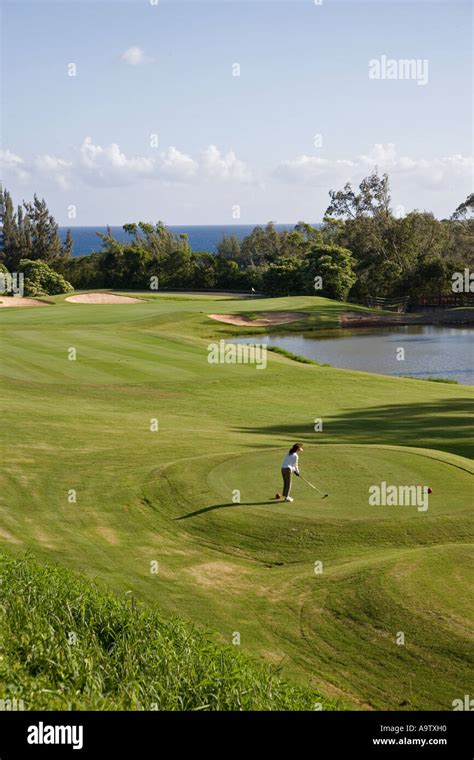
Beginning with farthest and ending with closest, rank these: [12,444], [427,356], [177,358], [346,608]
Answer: [427,356] < [177,358] < [12,444] < [346,608]

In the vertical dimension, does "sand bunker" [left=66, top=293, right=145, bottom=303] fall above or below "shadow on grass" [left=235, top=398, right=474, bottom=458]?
above

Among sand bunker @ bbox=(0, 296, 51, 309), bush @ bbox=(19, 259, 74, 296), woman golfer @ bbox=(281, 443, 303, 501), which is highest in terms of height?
bush @ bbox=(19, 259, 74, 296)

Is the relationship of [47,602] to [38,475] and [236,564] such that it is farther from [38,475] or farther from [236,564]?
[38,475]

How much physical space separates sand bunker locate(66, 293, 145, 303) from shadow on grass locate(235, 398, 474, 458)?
5319cm

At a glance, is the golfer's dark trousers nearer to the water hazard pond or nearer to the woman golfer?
the woman golfer

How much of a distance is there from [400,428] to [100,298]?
59.6 meters

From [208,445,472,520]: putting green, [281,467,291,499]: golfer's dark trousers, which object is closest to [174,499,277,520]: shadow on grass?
[208,445,472,520]: putting green

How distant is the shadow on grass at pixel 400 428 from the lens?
28438 mm

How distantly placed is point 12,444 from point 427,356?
39949mm

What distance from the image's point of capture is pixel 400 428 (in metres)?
31.0

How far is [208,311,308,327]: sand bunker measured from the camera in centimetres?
7250

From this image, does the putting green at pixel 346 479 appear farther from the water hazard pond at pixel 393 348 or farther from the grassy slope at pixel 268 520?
the water hazard pond at pixel 393 348

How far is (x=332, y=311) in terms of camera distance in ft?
260
